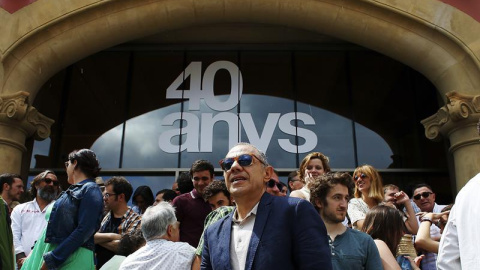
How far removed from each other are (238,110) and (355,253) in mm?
8316

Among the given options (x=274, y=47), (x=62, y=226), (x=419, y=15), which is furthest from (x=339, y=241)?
(x=274, y=47)

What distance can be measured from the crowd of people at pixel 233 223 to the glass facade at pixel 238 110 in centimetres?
448

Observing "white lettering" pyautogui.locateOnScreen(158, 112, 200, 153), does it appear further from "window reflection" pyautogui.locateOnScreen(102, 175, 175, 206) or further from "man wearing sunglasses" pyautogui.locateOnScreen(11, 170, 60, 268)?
"man wearing sunglasses" pyautogui.locateOnScreen(11, 170, 60, 268)

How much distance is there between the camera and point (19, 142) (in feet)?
31.7

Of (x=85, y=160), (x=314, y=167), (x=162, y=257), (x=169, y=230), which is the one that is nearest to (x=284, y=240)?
(x=162, y=257)

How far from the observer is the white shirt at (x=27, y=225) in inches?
243

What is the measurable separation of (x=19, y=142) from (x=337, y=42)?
7302 millimetres

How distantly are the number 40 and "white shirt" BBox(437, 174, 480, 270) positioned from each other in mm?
8933

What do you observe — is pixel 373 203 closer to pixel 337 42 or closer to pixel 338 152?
pixel 338 152

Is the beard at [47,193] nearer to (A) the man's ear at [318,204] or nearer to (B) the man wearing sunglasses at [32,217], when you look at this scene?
(B) the man wearing sunglasses at [32,217]

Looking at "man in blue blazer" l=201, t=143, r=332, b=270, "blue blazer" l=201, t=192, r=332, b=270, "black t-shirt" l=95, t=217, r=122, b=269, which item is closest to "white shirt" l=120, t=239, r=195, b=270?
"man in blue blazer" l=201, t=143, r=332, b=270

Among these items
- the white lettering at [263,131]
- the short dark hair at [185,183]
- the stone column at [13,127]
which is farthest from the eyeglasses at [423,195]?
the stone column at [13,127]

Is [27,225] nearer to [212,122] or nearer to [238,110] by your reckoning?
[212,122]

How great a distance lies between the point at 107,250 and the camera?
218 inches
